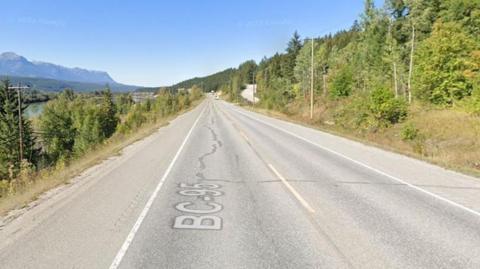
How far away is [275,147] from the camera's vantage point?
17891 millimetres

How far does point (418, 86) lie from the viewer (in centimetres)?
3434

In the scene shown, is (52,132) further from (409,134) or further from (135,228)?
(135,228)

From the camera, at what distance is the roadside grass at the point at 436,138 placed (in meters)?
14.8

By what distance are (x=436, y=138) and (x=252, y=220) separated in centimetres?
1972

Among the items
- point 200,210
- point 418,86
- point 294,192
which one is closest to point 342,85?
point 418,86

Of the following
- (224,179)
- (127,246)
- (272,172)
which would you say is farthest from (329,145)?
(127,246)

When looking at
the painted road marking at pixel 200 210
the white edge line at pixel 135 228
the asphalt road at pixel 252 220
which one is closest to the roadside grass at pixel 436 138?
the asphalt road at pixel 252 220

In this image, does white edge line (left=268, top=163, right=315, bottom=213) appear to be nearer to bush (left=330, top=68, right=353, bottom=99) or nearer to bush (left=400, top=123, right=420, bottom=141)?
bush (left=400, top=123, right=420, bottom=141)

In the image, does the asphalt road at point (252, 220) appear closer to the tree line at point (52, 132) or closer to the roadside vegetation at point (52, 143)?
the roadside vegetation at point (52, 143)

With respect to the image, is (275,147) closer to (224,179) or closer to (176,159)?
(176,159)

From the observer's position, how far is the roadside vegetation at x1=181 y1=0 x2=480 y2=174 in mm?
21000

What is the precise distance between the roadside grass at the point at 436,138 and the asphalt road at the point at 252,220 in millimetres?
3085

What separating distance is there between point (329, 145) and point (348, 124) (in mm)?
13316

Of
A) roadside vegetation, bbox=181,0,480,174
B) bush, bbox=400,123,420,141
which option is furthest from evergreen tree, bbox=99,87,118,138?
bush, bbox=400,123,420,141
